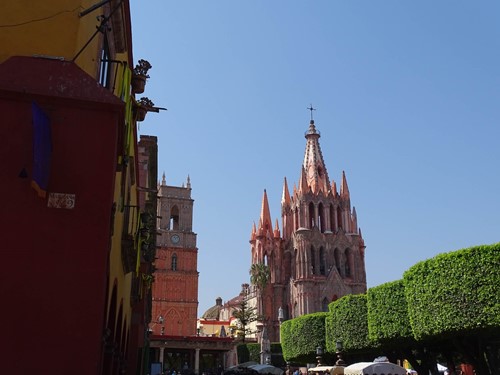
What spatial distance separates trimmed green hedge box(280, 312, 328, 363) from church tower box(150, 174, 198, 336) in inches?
840

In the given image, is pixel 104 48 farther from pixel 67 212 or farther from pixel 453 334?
pixel 453 334

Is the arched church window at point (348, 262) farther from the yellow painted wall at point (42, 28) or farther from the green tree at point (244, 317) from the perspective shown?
the yellow painted wall at point (42, 28)

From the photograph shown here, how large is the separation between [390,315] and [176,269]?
45383 mm

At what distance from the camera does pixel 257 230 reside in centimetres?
7481

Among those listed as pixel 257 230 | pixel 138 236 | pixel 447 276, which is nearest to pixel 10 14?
pixel 138 236

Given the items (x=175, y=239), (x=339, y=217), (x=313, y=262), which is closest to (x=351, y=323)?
(x=313, y=262)

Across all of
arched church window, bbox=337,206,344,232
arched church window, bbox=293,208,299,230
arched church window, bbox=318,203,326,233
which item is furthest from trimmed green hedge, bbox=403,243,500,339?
arched church window, bbox=337,206,344,232

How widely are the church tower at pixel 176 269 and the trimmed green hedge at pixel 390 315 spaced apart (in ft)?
127

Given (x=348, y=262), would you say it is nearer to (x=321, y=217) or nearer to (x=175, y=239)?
(x=321, y=217)

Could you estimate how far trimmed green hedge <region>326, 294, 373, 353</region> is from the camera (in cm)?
3183

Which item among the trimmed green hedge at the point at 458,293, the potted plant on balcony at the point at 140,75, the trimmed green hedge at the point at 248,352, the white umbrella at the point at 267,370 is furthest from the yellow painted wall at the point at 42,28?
the trimmed green hedge at the point at 248,352

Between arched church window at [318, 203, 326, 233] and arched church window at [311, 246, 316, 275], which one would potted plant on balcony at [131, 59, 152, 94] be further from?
arched church window at [318, 203, 326, 233]

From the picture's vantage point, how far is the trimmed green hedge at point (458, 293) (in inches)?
Answer: 739

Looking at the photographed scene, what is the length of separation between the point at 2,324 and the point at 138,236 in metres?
7.32
